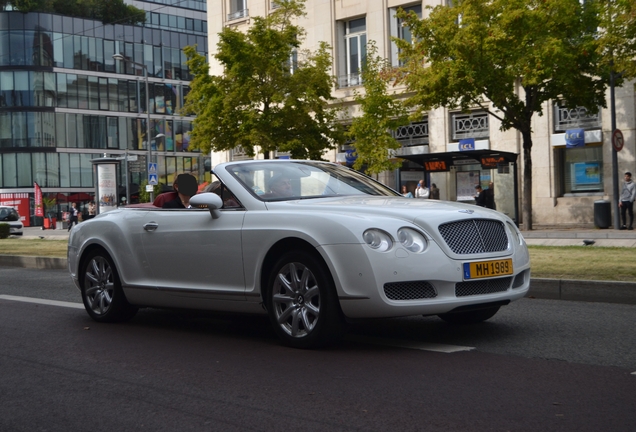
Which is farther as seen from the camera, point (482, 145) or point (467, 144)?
point (467, 144)

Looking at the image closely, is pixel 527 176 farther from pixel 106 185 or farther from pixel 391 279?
pixel 391 279

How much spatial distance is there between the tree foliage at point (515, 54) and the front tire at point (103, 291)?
60.4ft

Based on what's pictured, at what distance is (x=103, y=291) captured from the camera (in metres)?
8.38

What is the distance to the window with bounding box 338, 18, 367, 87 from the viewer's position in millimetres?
36406

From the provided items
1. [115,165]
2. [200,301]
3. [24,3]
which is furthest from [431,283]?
[24,3]

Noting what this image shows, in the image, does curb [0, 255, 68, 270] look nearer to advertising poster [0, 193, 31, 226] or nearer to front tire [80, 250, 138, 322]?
front tire [80, 250, 138, 322]

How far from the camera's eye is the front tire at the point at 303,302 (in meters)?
6.20

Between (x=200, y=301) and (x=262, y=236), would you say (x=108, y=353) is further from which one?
(x=262, y=236)

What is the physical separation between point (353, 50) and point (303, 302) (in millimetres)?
31407

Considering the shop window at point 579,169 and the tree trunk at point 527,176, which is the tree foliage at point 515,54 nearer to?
the tree trunk at point 527,176

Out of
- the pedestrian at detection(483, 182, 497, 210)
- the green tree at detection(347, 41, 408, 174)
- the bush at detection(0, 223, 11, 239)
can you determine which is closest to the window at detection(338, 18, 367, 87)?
the green tree at detection(347, 41, 408, 174)

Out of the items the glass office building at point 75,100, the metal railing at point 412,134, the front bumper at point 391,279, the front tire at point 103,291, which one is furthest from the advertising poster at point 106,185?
the front bumper at point 391,279

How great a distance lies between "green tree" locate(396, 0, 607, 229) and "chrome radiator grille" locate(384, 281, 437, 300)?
19629 millimetres

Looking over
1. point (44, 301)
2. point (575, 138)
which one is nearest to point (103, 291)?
point (44, 301)
